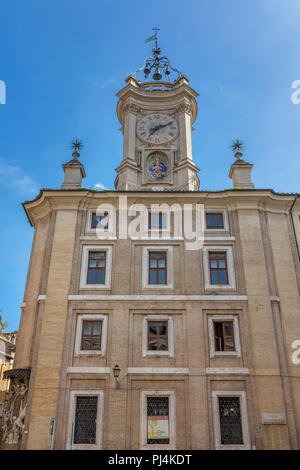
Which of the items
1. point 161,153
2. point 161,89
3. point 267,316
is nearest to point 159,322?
point 267,316

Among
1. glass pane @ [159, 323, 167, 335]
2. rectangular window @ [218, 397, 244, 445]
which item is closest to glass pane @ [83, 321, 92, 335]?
glass pane @ [159, 323, 167, 335]

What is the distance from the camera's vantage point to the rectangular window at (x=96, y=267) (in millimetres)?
23062

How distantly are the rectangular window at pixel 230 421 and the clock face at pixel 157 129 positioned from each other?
18554mm

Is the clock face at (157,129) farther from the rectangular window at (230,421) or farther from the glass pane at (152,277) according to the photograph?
the rectangular window at (230,421)

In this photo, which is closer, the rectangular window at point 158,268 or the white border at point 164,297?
the white border at point 164,297

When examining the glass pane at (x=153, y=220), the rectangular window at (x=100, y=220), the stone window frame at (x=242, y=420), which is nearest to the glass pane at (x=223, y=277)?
the glass pane at (x=153, y=220)

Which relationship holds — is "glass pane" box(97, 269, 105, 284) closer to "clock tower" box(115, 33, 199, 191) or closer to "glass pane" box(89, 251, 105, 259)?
"glass pane" box(89, 251, 105, 259)

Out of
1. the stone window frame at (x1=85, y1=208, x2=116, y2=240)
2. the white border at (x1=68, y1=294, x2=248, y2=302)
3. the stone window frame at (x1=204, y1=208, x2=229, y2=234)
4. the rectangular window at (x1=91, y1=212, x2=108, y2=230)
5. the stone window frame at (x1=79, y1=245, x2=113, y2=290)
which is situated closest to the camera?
the white border at (x1=68, y1=294, x2=248, y2=302)

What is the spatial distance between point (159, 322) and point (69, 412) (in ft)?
20.3

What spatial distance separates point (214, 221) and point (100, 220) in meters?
6.86

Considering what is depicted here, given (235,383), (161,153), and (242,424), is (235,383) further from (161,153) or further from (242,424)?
(161,153)

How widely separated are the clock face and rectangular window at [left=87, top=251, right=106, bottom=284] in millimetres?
10899

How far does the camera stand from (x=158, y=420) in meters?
19.7

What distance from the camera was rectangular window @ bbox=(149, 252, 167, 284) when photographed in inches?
909
